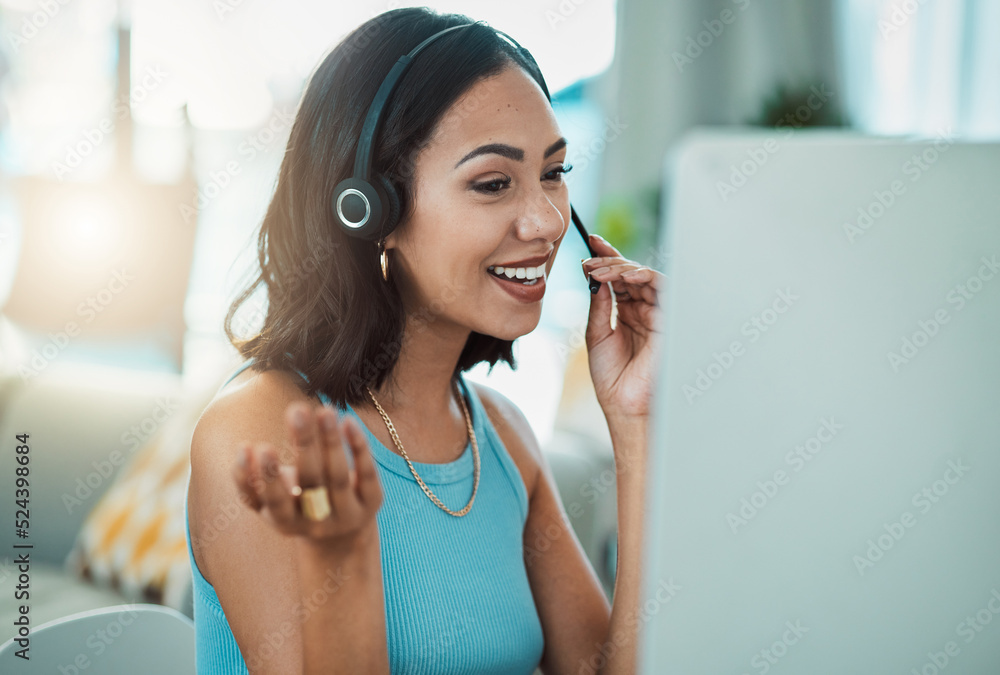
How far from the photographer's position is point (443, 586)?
0.88 m

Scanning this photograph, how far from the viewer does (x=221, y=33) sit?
120 inches

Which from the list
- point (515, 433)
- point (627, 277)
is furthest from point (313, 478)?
point (515, 433)

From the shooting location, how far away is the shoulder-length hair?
0.91 meters

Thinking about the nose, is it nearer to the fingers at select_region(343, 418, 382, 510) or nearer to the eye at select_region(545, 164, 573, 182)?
the eye at select_region(545, 164, 573, 182)

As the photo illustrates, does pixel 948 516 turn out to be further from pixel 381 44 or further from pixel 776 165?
pixel 381 44

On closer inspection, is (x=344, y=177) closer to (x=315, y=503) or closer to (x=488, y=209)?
(x=488, y=209)

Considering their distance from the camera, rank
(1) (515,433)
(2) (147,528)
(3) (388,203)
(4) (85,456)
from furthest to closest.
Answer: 1. (4) (85,456)
2. (2) (147,528)
3. (1) (515,433)
4. (3) (388,203)

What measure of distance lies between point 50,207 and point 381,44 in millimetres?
2635

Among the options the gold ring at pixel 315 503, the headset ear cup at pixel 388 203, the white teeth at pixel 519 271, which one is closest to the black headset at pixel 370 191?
the headset ear cup at pixel 388 203

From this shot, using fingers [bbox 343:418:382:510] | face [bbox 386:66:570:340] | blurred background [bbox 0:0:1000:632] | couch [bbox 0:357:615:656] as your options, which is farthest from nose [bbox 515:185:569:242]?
blurred background [bbox 0:0:1000:632]

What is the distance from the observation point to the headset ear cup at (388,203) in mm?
875

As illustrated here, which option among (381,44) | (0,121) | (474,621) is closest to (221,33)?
(0,121)

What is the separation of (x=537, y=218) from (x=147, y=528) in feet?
4.31

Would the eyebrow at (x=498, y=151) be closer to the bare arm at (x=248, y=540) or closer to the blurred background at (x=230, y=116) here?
the bare arm at (x=248, y=540)
